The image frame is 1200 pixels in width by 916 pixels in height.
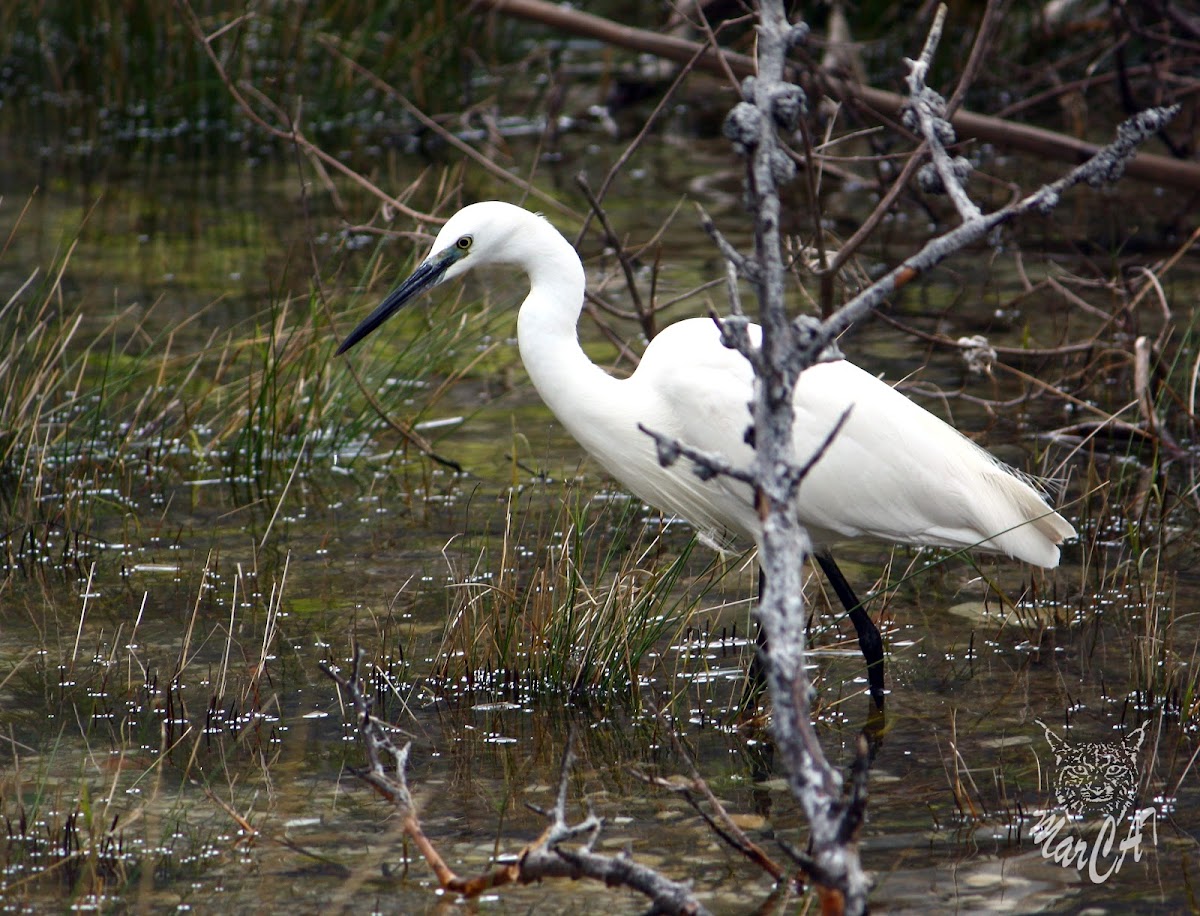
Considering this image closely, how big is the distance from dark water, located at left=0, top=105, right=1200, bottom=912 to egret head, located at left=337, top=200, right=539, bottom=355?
0.59m

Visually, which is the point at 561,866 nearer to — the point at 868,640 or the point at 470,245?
the point at 868,640

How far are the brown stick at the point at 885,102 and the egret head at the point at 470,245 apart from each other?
78.8 inches

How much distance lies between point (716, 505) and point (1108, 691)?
3.10ft

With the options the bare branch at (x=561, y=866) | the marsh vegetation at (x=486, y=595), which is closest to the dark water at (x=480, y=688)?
the marsh vegetation at (x=486, y=595)

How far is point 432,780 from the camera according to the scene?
121 inches

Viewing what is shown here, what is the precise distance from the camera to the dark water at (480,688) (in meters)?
2.69

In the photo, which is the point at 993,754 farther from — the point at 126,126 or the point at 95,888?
the point at 126,126

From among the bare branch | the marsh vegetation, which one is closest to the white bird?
the marsh vegetation

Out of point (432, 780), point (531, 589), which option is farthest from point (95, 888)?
point (531, 589)

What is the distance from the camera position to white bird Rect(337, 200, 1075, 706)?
3391 millimetres

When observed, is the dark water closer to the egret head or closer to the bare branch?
the bare branch

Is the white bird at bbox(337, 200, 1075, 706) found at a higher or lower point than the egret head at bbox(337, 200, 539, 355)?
lower
